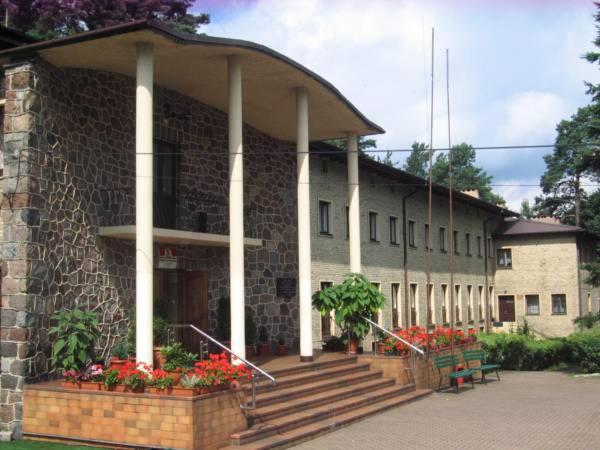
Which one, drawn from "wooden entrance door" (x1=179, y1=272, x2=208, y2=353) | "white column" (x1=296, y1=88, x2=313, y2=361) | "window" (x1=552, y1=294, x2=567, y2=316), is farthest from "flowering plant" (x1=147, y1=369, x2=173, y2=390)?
"window" (x1=552, y1=294, x2=567, y2=316)

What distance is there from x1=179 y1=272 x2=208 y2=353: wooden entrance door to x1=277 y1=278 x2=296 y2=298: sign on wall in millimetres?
2797

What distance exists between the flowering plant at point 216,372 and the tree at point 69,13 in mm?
18541

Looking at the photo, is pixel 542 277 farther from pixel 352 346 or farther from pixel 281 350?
pixel 281 350

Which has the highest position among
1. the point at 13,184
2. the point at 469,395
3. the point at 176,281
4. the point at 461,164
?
the point at 461,164

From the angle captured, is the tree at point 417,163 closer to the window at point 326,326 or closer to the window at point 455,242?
the window at point 455,242

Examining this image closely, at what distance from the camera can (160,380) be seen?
995 cm

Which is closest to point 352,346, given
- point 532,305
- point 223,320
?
point 223,320

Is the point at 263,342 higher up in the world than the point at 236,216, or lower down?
lower down

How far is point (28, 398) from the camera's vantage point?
10.7 meters

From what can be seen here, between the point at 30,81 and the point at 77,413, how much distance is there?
5118 mm

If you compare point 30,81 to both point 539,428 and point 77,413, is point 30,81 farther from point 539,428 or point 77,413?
point 539,428

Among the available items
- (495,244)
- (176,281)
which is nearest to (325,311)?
(176,281)

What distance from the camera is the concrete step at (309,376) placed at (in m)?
12.4

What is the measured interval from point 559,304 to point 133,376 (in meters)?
28.5
